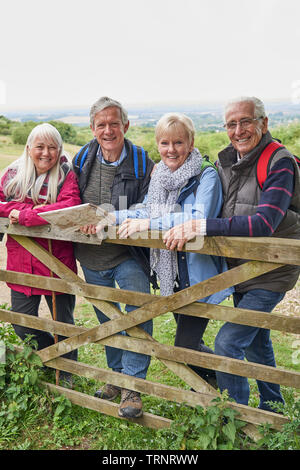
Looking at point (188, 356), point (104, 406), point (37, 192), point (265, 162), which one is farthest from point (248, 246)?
point (104, 406)

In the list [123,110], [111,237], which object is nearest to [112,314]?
[111,237]

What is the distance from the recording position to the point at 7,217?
3205 mm

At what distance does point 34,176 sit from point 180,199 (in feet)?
4.05

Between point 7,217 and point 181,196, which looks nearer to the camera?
point 181,196

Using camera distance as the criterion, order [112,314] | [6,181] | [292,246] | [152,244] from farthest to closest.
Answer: [6,181], [112,314], [152,244], [292,246]

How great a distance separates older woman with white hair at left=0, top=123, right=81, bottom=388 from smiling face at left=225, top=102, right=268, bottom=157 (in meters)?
1.28

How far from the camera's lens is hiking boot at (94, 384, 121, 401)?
3547 millimetres

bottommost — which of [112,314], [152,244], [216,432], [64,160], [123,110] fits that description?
[216,432]

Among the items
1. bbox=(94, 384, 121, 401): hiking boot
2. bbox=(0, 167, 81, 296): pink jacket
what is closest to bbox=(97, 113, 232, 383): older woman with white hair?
bbox=(0, 167, 81, 296): pink jacket

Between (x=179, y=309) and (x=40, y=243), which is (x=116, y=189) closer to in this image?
(x=40, y=243)

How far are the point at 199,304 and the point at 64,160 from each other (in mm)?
1595

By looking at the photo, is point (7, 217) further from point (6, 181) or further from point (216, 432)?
point (216, 432)
